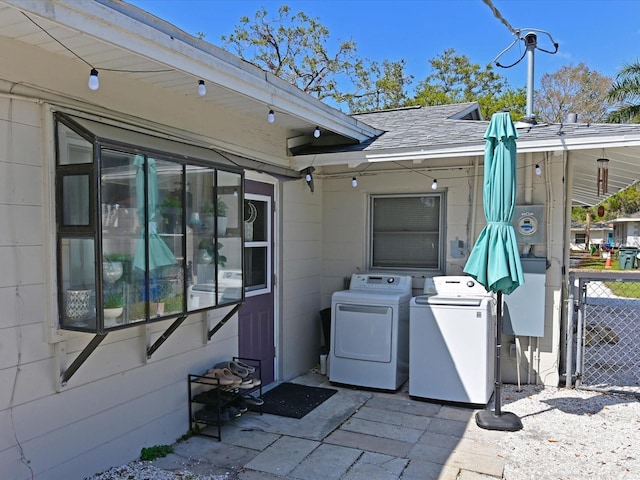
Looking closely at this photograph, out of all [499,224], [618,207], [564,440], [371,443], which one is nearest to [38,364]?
[371,443]

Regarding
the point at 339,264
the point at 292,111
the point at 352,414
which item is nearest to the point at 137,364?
the point at 352,414

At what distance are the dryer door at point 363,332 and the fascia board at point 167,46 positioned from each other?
1949 mm

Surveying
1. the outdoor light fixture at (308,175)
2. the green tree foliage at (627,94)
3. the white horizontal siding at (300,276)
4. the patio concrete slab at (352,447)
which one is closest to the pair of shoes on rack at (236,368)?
the patio concrete slab at (352,447)

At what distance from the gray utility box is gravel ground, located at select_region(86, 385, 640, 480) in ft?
2.02

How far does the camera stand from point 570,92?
20875 millimetres

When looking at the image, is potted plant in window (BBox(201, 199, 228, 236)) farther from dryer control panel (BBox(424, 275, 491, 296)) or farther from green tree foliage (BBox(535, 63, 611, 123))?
green tree foliage (BBox(535, 63, 611, 123))

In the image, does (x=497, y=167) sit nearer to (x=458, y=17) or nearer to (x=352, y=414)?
(x=352, y=414)

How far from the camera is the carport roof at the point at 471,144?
4031 millimetres

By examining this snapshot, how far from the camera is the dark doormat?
13.5 feet

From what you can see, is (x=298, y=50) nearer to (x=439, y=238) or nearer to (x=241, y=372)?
(x=439, y=238)

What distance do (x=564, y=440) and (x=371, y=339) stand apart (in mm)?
1800

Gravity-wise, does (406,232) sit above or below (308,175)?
below

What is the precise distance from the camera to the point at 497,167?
3.57 m

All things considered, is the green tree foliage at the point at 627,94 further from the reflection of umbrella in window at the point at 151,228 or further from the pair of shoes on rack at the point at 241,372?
the reflection of umbrella in window at the point at 151,228
